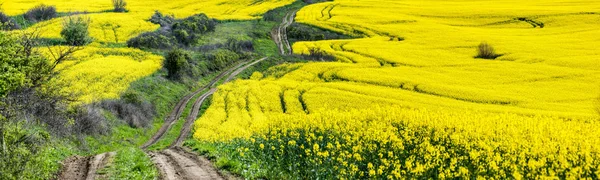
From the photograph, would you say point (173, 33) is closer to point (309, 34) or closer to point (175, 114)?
point (309, 34)

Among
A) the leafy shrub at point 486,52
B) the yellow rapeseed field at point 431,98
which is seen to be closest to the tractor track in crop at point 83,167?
the yellow rapeseed field at point 431,98

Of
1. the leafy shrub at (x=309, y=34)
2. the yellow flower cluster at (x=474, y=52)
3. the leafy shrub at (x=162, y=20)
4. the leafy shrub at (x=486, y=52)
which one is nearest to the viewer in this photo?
the yellow flower cluster at (x=474, y=52)

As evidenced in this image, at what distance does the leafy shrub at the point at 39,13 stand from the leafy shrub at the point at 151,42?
88.0 feet

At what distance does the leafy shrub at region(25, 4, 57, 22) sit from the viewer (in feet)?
323

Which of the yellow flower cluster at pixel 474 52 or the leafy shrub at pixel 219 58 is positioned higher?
the yellow flower cluster at pixel 474 52

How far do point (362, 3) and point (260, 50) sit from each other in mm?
41397

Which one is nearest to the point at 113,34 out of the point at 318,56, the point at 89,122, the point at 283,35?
the point at 283,35

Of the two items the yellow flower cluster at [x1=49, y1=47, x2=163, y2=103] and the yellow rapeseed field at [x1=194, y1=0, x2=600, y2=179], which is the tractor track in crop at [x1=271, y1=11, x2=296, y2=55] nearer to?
the yellow rapeseed field at [x1=194, y1=0, x2=600, y2=179]

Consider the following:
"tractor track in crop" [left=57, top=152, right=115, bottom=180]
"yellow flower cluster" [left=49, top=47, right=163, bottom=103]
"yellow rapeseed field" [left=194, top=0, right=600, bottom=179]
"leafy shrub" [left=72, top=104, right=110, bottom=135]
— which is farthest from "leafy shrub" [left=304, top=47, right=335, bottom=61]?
"tractor track in crop" [left=57, top=152, right=115, bottom=180]

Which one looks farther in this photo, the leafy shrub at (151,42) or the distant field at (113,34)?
the leafy shrub at (151,42)

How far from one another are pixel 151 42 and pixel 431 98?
1858 inches

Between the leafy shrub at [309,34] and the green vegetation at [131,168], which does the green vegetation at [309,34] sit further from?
the green vegetation at [131,168]

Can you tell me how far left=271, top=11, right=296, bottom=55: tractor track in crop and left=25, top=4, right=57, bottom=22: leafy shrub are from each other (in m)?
41.1

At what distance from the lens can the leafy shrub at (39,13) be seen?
98438 millimetres
